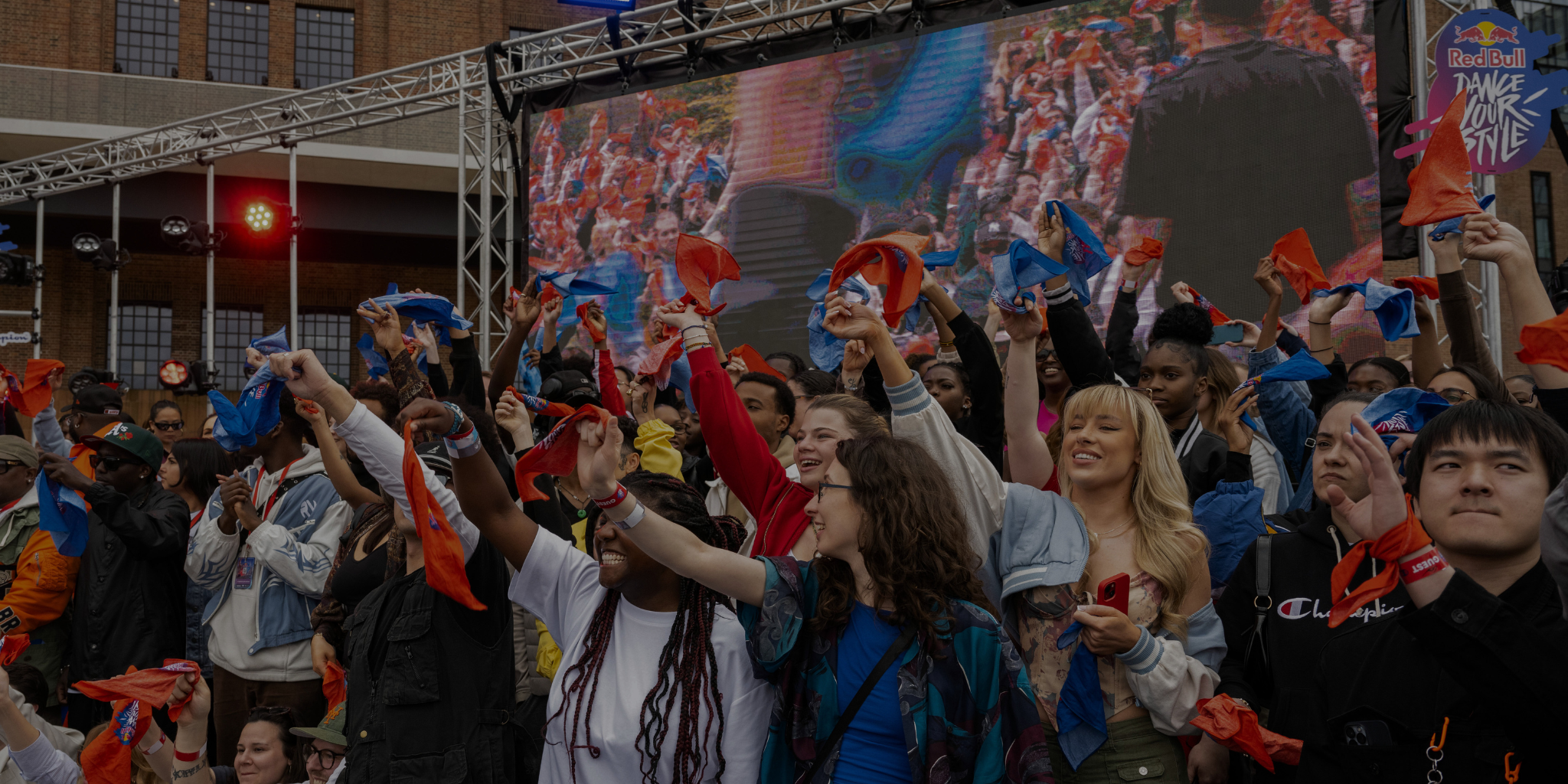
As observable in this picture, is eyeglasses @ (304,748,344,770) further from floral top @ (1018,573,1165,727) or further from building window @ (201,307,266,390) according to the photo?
building window @ (201,307,266,390)

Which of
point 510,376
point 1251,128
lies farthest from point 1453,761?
point 1251,128

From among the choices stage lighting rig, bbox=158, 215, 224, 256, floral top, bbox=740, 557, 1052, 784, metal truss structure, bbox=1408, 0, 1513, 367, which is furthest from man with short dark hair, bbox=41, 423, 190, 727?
stage lighting rig, bbox=158, 215, 224, 256

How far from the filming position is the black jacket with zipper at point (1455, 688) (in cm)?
175

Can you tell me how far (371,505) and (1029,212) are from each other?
6.01 m

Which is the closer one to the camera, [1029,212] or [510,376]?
[510,376]

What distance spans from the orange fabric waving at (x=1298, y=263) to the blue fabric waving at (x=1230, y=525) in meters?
1.74

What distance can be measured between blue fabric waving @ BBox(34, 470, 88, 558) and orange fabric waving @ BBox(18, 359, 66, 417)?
672 mm

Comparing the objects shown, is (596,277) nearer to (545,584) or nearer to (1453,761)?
(545,584)

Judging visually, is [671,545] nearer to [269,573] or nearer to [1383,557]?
[1383,557]

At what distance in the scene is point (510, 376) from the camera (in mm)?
4570

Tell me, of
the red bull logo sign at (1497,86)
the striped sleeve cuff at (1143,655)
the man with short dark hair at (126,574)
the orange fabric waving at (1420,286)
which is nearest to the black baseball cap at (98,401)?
the man with short dark hair at (126,574)

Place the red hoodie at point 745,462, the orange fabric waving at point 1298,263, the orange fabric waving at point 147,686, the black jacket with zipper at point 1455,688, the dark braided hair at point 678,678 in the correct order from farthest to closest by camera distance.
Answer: the orange fabric waving at point 1298,263
the orange fabric waving at point 147,686
the red hoodie at point 745,462
the dark braided hair at point 678,678
the black jacket with zipper at point 1455,688

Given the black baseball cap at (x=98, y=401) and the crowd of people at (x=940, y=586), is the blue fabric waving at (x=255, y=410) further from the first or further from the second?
the black baseball cap at (x=98, y=401)

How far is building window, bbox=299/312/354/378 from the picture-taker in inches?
789
